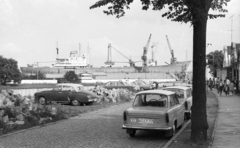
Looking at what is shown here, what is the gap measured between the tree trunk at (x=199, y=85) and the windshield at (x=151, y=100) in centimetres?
174

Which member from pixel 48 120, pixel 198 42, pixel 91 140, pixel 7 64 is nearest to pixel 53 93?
pixel 48 120

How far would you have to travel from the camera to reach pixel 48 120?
14.8 m

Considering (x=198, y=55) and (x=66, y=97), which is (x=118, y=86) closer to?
(x=66, y=97)

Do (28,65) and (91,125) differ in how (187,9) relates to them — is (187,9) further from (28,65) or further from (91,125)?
(28,65)

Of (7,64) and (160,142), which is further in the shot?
(7,64)

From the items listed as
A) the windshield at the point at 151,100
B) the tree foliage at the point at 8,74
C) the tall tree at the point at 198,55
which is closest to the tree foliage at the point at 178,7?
the tall tree at the point at 198,55

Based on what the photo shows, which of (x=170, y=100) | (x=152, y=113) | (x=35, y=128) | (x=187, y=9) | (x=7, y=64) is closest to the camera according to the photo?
(x=187, y=9)

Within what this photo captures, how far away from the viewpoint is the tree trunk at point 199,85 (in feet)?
30.3

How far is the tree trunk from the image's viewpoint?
923 cm

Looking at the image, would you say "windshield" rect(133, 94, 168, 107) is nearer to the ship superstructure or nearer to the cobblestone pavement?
the cobblestone pavement

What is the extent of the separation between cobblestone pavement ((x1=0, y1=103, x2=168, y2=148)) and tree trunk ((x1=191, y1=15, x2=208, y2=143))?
1.26 metres

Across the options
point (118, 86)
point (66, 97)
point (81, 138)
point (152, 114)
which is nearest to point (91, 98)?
point (66, 97)

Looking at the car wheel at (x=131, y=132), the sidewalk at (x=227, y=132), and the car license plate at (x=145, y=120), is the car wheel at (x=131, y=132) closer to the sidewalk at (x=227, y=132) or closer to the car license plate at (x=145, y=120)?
the car license plate at (x=145, y=120)

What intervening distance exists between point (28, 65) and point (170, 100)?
191 meters
